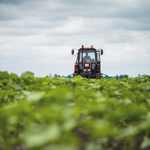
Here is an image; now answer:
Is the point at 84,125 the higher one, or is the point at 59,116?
the point at 59,116

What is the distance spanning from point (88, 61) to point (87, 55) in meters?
0.47

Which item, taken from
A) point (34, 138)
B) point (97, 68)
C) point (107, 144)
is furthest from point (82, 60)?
point (34, 138)

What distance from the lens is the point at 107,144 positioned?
6.76ft

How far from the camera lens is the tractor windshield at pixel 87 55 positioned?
13750mm

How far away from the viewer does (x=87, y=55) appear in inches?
551

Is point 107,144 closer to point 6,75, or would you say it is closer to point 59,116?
point 59,116

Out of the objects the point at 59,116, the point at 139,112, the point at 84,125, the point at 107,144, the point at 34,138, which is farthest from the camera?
the point at 107,144

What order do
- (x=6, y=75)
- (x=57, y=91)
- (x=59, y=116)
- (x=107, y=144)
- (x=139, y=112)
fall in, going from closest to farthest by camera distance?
(x=59, y=116) → (x=57, y=91) → (x=139, y=112) → (x=107, y=144) → (x=6, y=75)

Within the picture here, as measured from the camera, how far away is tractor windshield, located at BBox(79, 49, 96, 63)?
45.1 ft

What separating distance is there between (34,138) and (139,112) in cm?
91

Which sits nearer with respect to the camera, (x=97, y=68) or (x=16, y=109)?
(x=16, y=109)

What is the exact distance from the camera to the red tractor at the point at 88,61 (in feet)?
44.1

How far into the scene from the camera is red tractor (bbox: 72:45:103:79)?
529 inches

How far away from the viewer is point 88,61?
13.9 m
